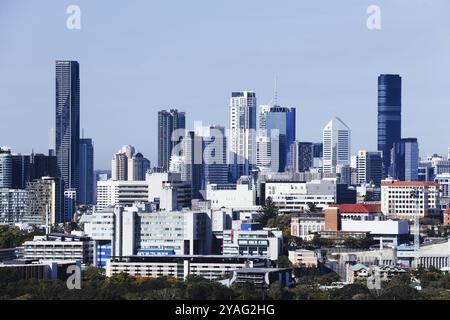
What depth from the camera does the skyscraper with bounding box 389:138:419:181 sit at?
39.8 metres

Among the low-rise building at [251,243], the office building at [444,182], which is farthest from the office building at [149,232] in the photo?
the office building at [444,182]

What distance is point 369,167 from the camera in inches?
1652

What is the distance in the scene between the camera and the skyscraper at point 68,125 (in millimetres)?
37031

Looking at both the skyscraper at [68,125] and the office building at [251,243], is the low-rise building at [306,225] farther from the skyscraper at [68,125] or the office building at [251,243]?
the skyscraper at [68,125]

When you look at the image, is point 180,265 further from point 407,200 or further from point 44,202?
point 44,202

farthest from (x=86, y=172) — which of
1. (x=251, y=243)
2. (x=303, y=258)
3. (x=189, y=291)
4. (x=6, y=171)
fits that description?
(x=189, y=291)

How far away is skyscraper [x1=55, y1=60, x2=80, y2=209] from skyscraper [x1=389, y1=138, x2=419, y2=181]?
7.76m

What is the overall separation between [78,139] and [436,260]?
17.8 meters

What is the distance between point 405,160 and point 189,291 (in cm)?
2832

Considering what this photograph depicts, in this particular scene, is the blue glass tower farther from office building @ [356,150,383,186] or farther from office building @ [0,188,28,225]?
office building @ [0,188,28,225]
